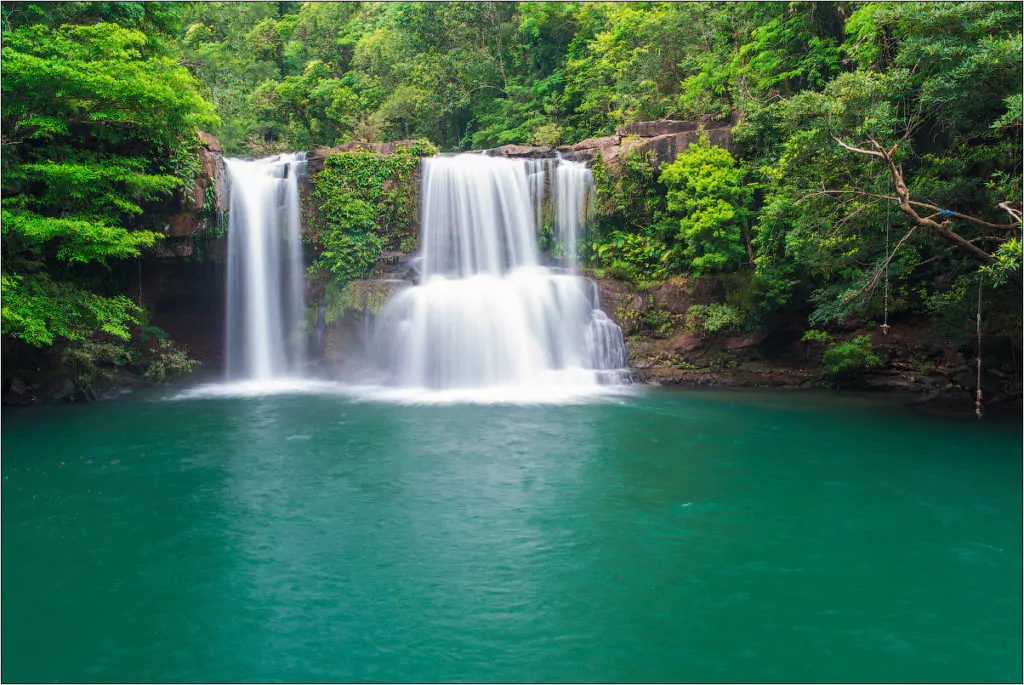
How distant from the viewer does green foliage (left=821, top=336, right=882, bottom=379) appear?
16.1m

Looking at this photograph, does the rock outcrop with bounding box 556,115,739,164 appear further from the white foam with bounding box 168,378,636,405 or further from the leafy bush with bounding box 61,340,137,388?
the leafy bush with bounding box 61,340,137,388

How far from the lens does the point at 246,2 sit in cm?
4300

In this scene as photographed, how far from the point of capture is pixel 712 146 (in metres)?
19.5

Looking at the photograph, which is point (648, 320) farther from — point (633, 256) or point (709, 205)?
point (709, 205)

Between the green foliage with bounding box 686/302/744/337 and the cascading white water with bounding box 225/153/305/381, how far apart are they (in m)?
10.1

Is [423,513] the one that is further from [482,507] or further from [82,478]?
[82,478]

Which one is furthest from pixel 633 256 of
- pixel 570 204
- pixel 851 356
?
pixel 851 356

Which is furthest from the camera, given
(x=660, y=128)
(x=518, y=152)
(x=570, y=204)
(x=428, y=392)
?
(x=518, y=152)

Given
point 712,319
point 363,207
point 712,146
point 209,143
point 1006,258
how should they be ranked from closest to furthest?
point 1006,258 < point 712,319 < point 209,143 < point 712,146 < point 363,207

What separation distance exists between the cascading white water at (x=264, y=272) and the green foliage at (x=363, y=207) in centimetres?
76

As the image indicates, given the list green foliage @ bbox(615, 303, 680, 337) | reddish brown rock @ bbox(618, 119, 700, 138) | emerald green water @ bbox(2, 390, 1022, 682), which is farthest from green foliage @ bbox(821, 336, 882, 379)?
reddish brown rock @ bbox(618, 119, 700, 138)

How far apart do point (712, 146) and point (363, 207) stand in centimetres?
929

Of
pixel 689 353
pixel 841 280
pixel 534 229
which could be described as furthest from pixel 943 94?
pixel 534 229

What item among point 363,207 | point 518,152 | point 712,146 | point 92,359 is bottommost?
point 92,359
